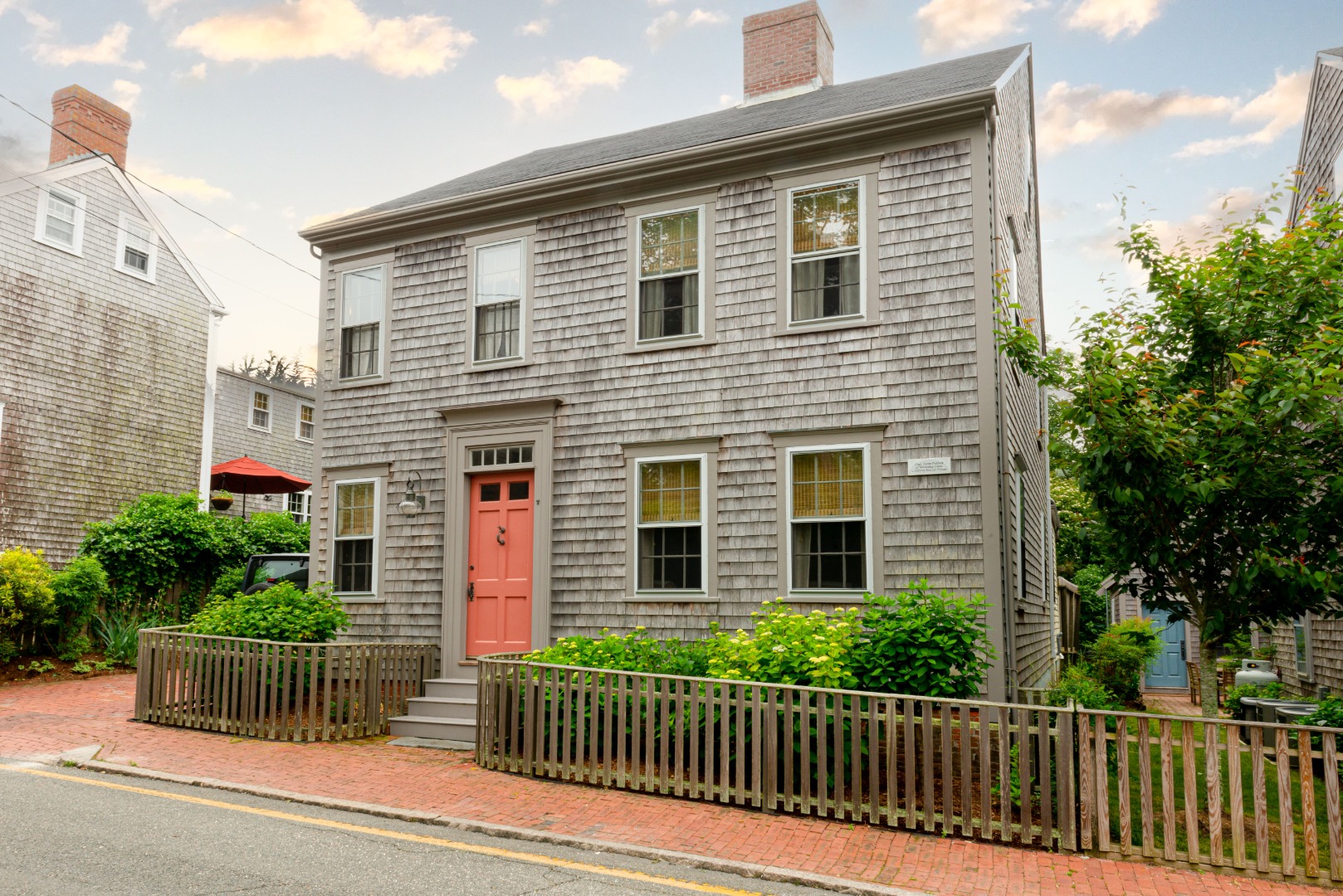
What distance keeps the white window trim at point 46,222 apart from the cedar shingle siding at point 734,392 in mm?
8845

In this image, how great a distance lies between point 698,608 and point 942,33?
1233 centimetres

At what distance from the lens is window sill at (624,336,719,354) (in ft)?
37.3

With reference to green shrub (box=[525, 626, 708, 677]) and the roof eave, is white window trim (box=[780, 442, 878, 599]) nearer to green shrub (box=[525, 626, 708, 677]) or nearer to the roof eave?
green shrub (box=[525, 626, 708, 677])

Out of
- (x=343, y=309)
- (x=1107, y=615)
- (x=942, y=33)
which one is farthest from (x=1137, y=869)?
(x=1107, y=615)

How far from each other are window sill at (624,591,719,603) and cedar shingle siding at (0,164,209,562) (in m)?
13.5

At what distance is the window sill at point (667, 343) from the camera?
1137 centimetres

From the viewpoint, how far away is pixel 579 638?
975 cm

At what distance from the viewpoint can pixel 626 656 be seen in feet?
31.2

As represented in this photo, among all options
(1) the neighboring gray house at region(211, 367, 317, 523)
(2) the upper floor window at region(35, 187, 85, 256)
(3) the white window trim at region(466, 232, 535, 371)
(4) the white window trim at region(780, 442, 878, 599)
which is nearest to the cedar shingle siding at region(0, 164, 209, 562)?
(2) the upper floor window at region(35, 187, 85, 256)

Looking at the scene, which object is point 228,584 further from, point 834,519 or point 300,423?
point 834,519

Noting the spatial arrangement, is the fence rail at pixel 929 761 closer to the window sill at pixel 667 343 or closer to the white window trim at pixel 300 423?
the window sill at pixel 667 343

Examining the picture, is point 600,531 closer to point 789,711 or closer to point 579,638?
point 579,638

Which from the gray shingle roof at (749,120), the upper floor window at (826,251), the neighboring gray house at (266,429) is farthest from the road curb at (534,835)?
the neighboring gray house at (266,429)

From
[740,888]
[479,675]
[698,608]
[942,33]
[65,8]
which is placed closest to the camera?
[740,888]
